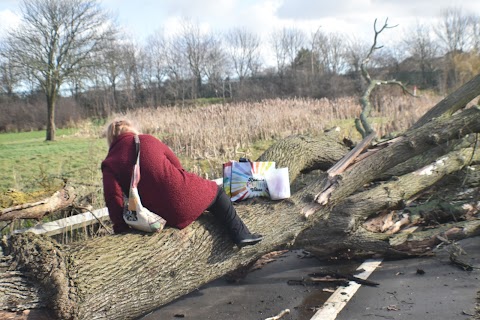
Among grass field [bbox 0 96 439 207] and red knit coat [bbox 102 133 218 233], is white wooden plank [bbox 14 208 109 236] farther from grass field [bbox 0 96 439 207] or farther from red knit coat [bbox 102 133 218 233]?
grass field [bbox 0 96 439 207]

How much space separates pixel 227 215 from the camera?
4.40 m

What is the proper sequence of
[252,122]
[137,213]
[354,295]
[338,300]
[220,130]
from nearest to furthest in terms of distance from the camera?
[137,213], [338,300], [354,295], [220,130], [252,122]

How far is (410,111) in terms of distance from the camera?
65.9ft

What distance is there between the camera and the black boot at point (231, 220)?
4.36 m

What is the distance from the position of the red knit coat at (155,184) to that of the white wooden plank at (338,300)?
5.01ft

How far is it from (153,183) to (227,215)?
70 centimetres

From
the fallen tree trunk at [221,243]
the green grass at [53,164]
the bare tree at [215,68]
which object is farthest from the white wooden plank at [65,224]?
the bare tree at [215,68]

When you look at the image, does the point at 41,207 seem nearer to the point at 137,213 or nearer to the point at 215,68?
the point at 137,213

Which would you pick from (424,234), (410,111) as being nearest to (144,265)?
(424,234)

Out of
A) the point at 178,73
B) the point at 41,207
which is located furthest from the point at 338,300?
the point at 178,73

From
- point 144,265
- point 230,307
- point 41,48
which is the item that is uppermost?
point 41,48

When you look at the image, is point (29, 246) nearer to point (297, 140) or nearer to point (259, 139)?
point (297, 140)

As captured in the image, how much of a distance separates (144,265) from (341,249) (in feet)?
9.61

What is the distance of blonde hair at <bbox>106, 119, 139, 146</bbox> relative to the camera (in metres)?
4.27
